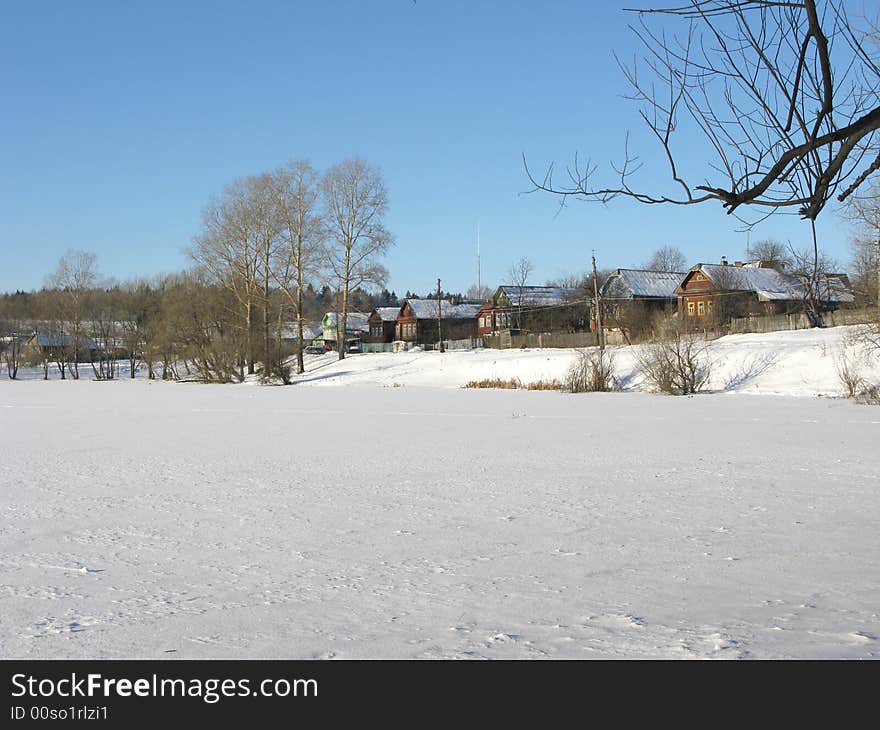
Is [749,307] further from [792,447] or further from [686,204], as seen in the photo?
[686,204]

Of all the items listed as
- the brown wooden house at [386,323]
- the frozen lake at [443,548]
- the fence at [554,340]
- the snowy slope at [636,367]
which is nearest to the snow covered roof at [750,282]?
the fence at [554,340]

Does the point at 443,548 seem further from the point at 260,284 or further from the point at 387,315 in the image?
the point at 387,315

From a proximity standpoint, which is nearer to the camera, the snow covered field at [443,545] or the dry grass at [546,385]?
the snow covered field at [443,545]

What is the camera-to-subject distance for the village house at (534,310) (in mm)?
66750

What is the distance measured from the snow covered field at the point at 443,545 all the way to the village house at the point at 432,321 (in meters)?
63.2

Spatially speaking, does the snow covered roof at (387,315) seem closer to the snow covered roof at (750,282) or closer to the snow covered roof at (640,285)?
the snow covered roof at (640,285)

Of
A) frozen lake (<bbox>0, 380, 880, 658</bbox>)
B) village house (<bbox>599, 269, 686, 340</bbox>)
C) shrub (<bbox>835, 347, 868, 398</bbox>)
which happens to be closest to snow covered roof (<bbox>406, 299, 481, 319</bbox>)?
village house (<bbox>599, 269, 686, 340</bbox>)

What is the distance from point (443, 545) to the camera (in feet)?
21.9

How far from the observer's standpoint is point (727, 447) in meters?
13.3

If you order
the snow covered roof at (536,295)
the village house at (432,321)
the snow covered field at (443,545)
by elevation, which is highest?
the snow covered roof at (536,295)

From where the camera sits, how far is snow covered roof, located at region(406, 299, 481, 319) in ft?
263

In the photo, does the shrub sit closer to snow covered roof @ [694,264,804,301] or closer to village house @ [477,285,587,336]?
snow covered roof @ [694,264,804,301]
